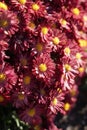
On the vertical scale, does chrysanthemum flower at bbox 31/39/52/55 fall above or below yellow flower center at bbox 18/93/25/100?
above

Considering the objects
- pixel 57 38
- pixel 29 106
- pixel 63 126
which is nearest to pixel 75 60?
pixel 57 38

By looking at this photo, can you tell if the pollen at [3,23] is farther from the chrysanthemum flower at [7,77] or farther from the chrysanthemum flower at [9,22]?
the chrysanthemum flower at [7,77]

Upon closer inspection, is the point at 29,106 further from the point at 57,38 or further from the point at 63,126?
the point at 63,126

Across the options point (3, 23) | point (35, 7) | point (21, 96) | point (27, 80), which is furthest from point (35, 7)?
point (21, 96)

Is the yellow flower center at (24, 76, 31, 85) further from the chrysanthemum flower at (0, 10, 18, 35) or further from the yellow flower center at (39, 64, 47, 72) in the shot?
the chrysanthemum flower at (0, 10, 18, 35)

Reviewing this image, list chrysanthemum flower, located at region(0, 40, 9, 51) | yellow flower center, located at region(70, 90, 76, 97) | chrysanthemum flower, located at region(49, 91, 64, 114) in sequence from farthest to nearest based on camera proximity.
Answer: yellow flower center, located at region(70, 90, 76, 97), chrysanthemum flower, located at region(49, 91, 64, 114), chrysanthemum flower, located at region(0, 40, 9, 51)

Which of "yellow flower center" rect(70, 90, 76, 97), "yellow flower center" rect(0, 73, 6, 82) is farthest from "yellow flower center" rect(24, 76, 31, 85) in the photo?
"yellow flower center" rect(70, 90, 76, 97)

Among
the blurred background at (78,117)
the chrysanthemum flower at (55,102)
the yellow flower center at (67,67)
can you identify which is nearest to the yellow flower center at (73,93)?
the blurred background at (78,117)

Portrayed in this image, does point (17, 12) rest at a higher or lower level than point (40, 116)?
higher

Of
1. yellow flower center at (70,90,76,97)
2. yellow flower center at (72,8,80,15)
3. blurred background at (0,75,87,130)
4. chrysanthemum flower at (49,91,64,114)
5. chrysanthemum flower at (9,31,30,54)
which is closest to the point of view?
chrysanthemum flower at (9,31,30,54)
